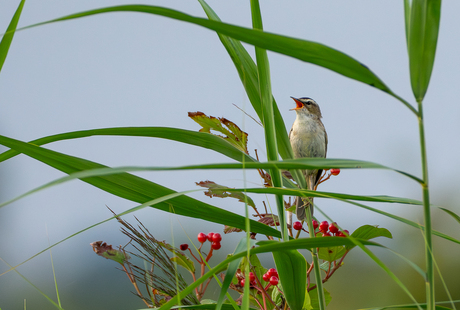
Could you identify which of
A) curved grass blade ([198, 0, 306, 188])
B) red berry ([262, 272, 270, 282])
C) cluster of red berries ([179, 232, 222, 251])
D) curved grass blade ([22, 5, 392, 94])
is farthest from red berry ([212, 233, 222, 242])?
curved grass blade ([22, 5, 392, 94])

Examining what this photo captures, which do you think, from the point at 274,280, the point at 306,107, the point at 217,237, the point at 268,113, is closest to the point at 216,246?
the point at 217,237

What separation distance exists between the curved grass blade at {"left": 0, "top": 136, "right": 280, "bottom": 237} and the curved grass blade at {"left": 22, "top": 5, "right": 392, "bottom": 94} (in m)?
0.22

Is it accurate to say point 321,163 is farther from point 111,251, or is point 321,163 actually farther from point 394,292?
point 394,292

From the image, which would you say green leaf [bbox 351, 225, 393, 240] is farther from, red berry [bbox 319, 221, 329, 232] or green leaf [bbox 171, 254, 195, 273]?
green leaf [bbox 171, 254, 195, 273]

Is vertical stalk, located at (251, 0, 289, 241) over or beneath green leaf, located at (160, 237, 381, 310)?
over

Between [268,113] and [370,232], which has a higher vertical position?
[268,113]

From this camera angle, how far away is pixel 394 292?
9.87 ft

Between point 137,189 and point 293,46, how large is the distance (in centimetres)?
30

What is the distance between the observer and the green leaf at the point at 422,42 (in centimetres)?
38

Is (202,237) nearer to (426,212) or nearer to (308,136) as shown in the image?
(426,212)

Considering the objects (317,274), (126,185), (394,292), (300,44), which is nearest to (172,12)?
(300,44)

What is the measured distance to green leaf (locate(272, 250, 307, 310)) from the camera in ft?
1.70

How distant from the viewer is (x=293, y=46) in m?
0.37

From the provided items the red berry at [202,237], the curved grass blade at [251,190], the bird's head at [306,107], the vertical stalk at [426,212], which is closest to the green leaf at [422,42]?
the vertical stalk at [426,212]
